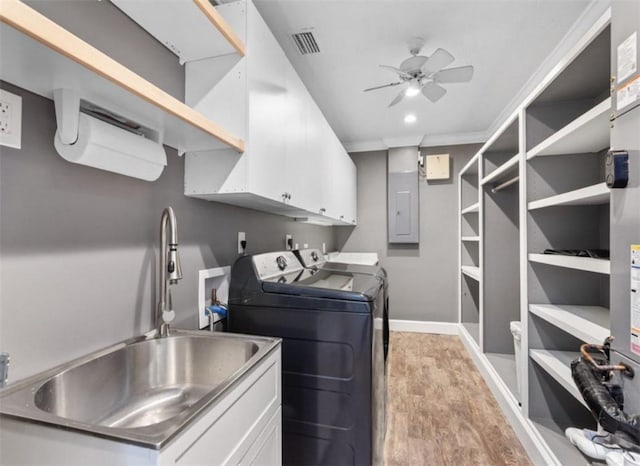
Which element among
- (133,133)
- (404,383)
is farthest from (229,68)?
(404,383)

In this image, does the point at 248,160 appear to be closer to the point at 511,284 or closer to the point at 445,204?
the point at 511,284

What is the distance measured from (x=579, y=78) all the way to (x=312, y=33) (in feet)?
5.03

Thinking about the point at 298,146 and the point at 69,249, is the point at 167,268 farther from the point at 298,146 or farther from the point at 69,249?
the point at 298,146

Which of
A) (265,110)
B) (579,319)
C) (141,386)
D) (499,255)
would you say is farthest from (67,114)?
(499,255)

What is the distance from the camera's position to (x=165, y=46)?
4.20ft

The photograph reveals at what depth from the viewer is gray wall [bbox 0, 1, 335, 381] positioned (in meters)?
0.79

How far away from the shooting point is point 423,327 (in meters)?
4.04

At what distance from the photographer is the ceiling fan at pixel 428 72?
1.96 meters

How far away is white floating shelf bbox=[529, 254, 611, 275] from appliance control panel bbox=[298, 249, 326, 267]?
147 cm

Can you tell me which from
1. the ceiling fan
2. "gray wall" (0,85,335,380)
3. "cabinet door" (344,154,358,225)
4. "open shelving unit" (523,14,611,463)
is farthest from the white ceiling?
"gray wall" (0,85,335,380)

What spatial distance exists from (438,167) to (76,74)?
3.96 meters

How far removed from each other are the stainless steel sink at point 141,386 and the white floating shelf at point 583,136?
1594 mm

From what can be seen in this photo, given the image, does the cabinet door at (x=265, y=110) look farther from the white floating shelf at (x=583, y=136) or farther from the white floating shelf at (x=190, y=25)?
the white floating shelf at (x=583, y=136)

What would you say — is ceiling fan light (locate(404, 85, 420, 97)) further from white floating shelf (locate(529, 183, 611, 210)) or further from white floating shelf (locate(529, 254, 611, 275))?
white floating shelf (locate(529, 254, 611, 275))
